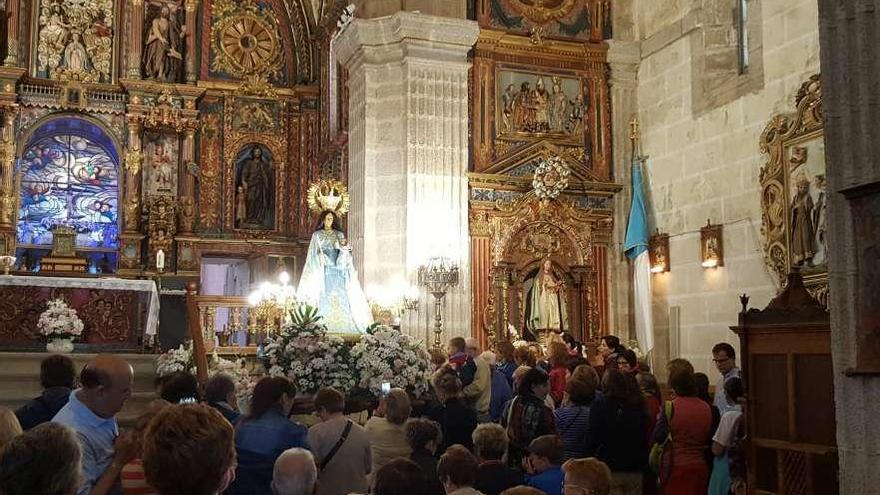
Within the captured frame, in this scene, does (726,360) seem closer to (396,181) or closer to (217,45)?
(396,181)

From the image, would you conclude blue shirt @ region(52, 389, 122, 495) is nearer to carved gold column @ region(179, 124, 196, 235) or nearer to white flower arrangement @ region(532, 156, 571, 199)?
white flower arrangement @ region(532, 156, 571, 199)

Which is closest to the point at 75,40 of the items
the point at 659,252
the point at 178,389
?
the point at 659,252

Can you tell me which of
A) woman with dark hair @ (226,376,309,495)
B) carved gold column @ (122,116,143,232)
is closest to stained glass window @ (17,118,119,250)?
carved gold column @ (122,116,143,232)

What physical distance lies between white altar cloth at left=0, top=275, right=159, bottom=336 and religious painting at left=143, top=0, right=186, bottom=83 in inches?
400

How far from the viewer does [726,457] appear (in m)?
7.78

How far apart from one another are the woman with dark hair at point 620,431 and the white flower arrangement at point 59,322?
7.29 m

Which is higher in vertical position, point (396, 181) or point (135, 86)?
point (135, 86)

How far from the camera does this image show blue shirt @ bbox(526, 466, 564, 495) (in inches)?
231

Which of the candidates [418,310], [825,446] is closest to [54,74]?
[418,310]

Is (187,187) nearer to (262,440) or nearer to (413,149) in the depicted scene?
(413,149)

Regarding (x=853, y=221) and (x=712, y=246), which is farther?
(x=712, y=246)

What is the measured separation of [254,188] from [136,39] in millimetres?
4222

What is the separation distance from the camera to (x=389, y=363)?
1002cm

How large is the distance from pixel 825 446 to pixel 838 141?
10.1 ft
